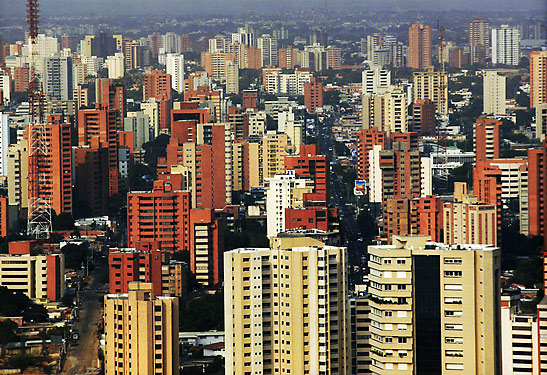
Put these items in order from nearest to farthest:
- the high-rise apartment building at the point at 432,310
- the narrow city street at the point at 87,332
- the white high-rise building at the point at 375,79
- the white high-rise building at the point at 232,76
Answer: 1. the high-rise apartment building at the point at 432,310
2. the narrow city street at the point at 87,332
3. the white high-rise building at the point at 375,79
4. the white high-rise building at the point at 232,76

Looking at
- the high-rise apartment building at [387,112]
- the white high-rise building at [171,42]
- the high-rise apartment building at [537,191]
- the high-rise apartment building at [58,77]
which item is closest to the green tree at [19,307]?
the high-rise apartment building at [537,191]

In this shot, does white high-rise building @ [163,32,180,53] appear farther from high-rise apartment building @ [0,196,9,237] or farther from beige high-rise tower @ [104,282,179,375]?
beige high-rise tower @ [104,282,179,375]

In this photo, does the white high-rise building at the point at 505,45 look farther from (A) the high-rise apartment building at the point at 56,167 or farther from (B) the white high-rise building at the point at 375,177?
(A) the high-rise apartment building at the point at 56,167

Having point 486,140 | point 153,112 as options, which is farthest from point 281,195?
point 153,112

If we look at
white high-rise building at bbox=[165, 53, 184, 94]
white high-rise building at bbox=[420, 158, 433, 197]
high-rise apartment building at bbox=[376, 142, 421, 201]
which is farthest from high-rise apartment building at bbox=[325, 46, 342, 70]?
white high-rise building at bbox=[420, 158, 433, 197]

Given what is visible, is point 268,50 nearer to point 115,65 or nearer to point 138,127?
point 115,65

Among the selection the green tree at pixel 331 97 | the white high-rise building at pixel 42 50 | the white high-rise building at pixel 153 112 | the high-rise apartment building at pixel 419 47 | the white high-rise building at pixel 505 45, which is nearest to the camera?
the white high-rise building at pixel 42 50

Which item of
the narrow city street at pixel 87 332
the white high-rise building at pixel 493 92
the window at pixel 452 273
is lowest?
the narrow city street at pixel 87 332
